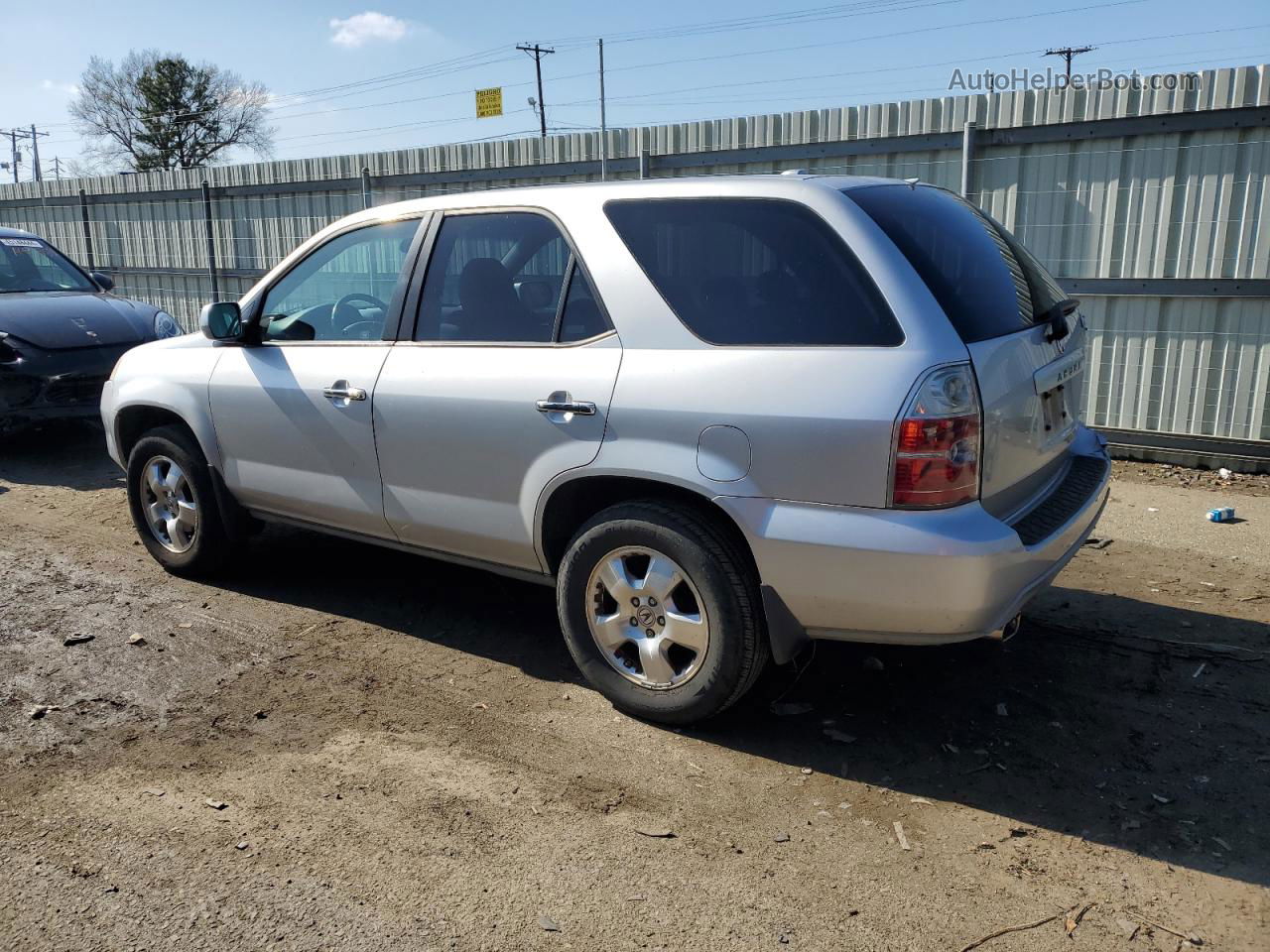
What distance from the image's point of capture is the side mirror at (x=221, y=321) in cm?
473

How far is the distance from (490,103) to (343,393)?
79.9 feet

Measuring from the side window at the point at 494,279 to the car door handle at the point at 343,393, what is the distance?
1.10 feet

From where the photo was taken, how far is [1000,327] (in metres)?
3.44

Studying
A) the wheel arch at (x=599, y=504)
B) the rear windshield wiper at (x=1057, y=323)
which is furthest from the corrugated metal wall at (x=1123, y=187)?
the wheel arch at (x=599, y=504)

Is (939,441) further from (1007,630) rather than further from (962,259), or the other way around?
(962,259)

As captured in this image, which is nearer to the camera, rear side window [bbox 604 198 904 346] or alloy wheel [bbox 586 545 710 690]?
rear side window [bbox 604 198 904 346]

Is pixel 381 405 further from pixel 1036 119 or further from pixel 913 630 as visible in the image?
pixel 1036 119

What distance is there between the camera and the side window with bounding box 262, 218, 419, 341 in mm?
4492

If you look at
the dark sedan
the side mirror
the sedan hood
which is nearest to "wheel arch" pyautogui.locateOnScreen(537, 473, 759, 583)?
the side mirror

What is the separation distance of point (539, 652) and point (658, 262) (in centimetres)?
182

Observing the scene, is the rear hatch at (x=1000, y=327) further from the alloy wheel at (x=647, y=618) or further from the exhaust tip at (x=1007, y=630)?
the alloy wheel at (x=647, y=618)

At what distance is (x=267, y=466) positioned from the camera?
4.79 metres

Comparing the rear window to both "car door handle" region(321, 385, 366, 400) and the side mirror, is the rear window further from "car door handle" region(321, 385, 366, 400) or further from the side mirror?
the side mirror

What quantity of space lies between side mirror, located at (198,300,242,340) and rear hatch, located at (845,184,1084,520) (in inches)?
116
